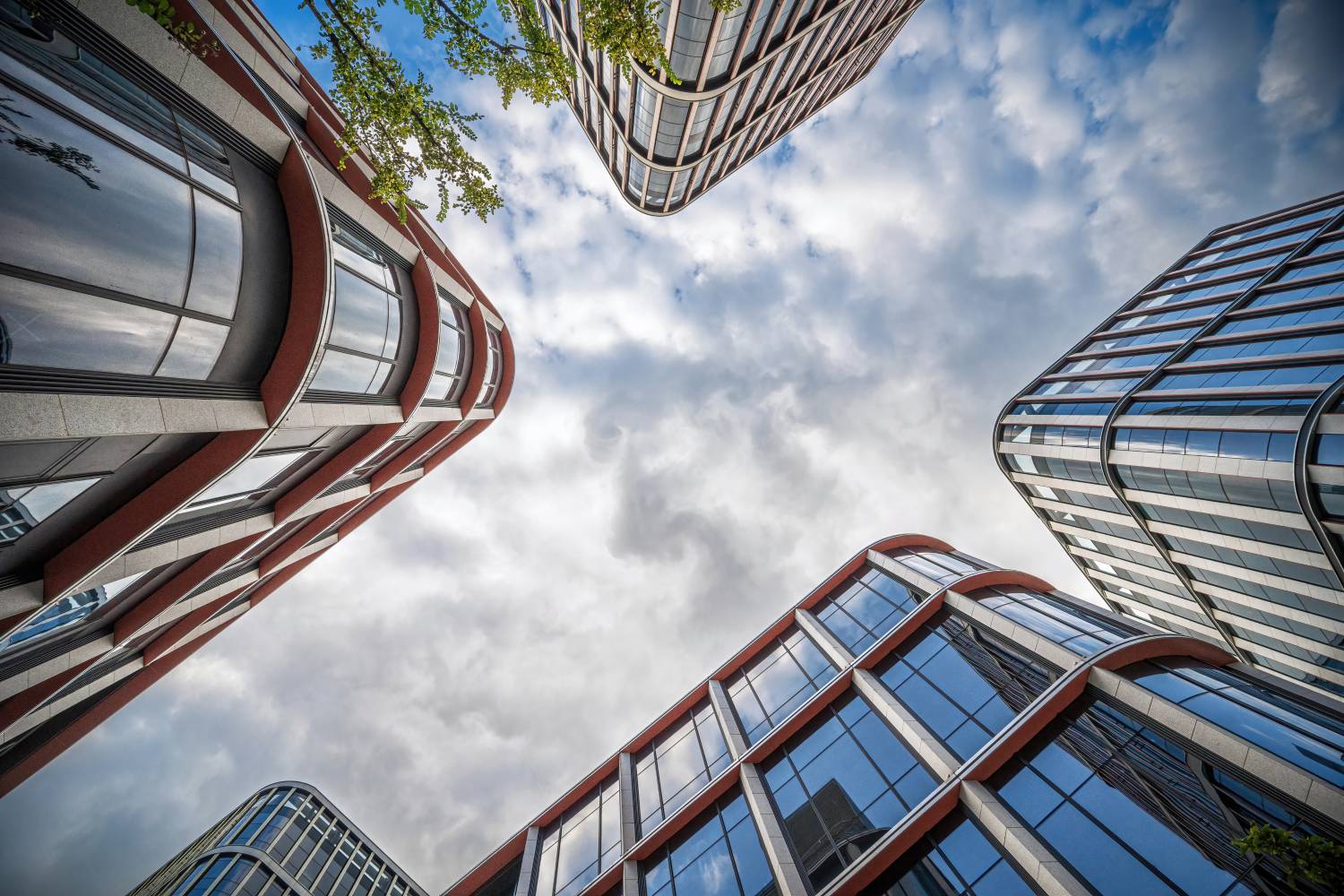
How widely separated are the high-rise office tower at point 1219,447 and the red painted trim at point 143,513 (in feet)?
113

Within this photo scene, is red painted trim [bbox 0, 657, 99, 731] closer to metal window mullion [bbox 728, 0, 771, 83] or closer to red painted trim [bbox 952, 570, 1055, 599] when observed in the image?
red painted trim [bbox 952, 570, 1055, 599]

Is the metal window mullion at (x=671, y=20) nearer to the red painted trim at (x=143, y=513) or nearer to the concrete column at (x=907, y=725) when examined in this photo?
the red painted trim at (x=143, y=513)

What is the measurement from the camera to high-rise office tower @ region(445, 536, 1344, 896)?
1078 centimetres

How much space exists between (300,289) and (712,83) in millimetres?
29258

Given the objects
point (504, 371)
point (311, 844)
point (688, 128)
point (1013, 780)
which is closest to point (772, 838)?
point (1013, 780)

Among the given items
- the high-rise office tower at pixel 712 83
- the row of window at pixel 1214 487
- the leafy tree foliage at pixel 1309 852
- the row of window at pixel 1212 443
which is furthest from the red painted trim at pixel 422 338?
the row of window at pixel 1214 487

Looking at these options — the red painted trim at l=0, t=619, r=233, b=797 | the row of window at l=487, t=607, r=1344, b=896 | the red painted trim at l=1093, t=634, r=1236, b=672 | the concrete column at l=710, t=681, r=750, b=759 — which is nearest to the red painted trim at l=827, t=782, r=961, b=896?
the row of window at l=487, t=607, r=1344, b=896

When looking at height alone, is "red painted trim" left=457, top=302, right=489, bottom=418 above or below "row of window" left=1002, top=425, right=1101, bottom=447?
below

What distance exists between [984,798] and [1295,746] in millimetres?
A: 6623

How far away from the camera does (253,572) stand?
1631cm

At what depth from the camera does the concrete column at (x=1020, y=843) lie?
34.7ft

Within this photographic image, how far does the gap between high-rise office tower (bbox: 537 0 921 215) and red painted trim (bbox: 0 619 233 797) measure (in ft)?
96.9

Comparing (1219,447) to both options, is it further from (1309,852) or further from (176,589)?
(176,589)

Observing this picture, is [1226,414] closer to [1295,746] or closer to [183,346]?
[1295,746]
